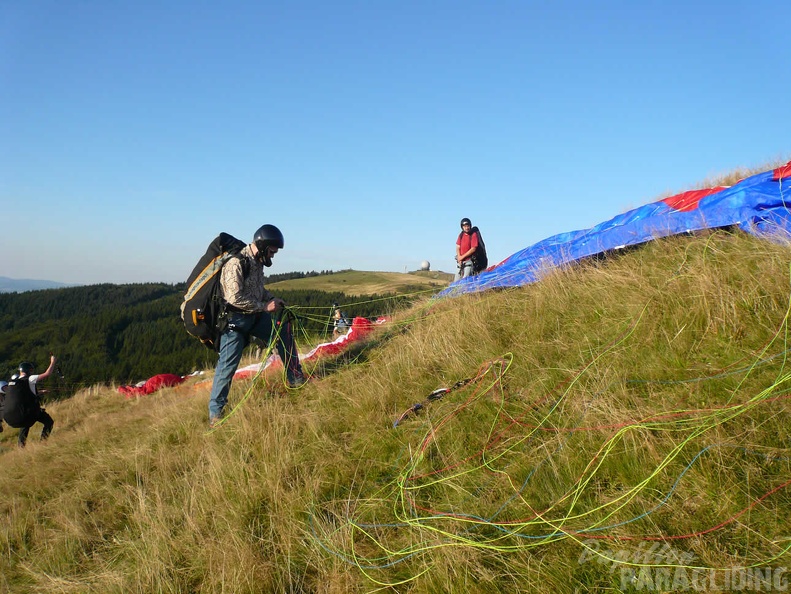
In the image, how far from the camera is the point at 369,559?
7.50 feet

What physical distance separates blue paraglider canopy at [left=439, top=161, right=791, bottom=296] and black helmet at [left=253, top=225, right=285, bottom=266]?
299cm

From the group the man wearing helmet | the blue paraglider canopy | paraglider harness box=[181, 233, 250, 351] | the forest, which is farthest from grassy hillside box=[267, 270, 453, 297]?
paraglider harness box=[181, 233, 250, 351]

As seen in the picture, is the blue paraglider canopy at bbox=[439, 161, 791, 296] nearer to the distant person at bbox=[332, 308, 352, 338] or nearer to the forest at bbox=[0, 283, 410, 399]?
the distant person at bbox=[332, 308, 352, 338]

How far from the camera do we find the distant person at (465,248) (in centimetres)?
945

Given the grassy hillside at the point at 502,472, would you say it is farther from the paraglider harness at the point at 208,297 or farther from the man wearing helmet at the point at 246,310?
the paraglider harness at the point at 208,297

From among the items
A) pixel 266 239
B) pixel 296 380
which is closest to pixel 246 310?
pixel 266 239

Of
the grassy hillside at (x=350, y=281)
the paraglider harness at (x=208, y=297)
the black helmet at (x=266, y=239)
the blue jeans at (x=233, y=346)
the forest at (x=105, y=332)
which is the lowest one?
the forest at (x=105, y=332)

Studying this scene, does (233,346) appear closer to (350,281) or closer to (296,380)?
(296,380)

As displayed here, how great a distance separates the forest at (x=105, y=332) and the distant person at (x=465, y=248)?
30357 millimetres

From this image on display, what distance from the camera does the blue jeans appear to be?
4.81 m

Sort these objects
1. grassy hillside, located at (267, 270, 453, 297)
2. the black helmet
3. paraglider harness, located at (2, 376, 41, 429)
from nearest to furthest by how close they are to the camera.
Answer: the black helmet < paraglider harness, located at (2, 376, 41, 429) < grassy hillside, located at (267, 270, 453, 297)

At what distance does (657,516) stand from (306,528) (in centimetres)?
188

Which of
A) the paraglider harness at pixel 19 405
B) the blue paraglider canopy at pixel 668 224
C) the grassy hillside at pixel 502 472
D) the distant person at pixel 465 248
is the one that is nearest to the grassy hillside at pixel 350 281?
the distant person at pixel 465 248

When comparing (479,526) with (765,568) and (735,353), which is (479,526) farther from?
(735,353)
